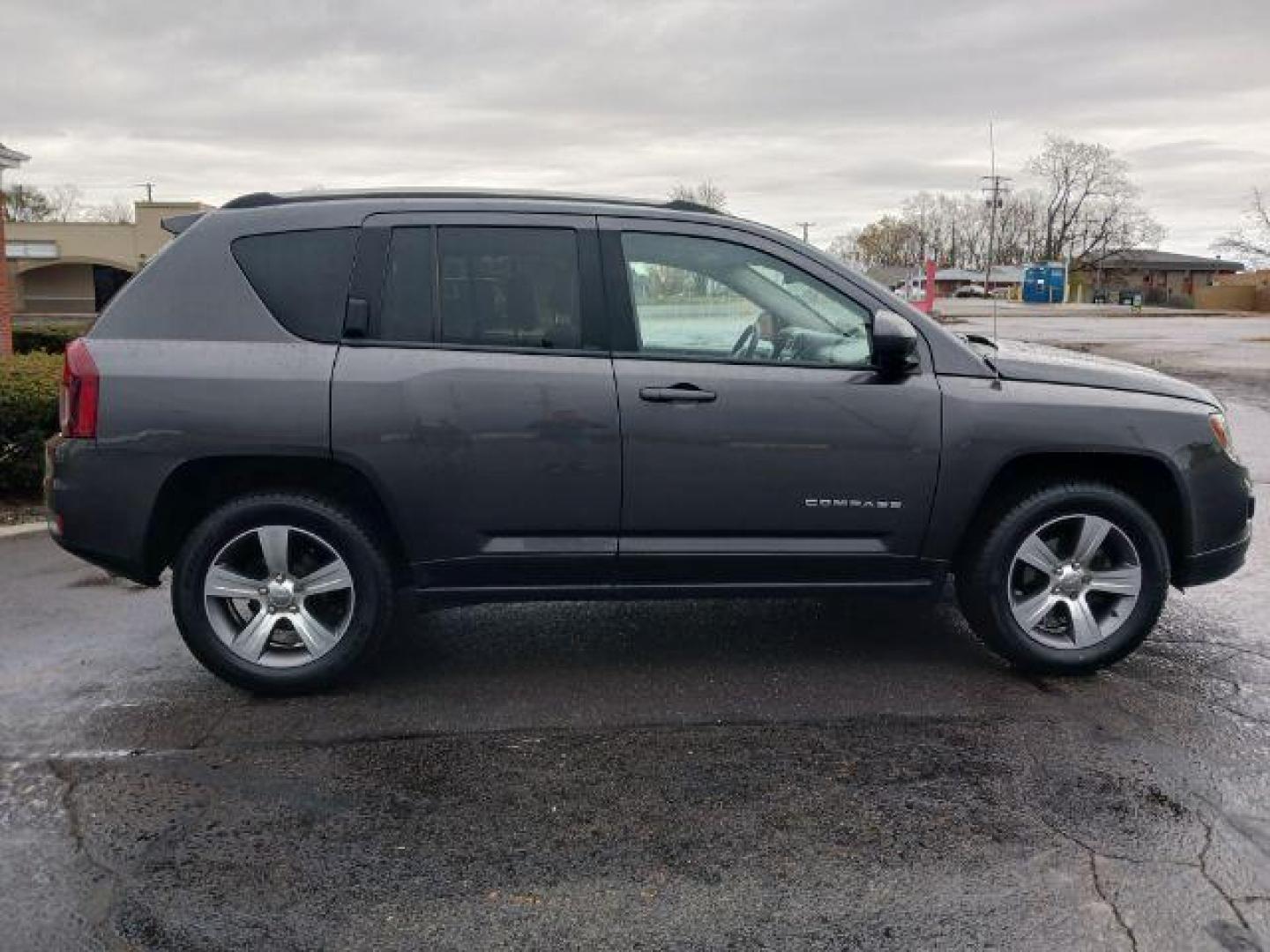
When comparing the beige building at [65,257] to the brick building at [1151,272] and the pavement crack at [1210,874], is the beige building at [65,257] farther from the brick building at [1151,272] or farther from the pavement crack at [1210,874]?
the brick building at [1151,272]

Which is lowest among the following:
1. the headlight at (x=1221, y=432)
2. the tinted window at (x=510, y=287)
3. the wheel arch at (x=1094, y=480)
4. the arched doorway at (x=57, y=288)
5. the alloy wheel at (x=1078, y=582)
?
the alloy wheel at (x=1078, y=582)

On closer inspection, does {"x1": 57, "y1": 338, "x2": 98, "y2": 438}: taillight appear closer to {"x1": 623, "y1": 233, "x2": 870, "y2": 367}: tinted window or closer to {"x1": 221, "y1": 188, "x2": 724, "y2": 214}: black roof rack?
{"x1": 221, "y1": 188, "x2": 724, "y2": 214}: black roof rack

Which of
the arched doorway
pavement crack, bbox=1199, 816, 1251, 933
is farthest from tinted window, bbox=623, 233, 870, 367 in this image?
the arched doorway

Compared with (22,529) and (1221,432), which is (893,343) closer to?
(1221,432)

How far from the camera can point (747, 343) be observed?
4301 millimetres

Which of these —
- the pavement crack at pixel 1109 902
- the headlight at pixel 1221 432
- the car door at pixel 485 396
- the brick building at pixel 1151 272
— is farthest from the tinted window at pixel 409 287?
the brick building at pixel 1151 272

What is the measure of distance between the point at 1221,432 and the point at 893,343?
60.1 inches

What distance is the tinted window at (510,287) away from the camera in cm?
419

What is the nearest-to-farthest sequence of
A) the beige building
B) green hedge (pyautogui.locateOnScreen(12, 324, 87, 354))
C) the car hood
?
1. the car hood
2. green hedge (pyautogui.locateOnScreen(12, 324, 87, 354))
3. the beige building

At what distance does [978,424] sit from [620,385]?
1398 millimetres

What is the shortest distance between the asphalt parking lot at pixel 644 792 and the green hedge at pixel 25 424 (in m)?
2.70

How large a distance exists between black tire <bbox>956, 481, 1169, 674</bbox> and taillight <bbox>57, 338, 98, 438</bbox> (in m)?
3.40

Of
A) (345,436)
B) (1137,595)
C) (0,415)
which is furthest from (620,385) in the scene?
(0,415)

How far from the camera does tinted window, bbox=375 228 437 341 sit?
164 inches
